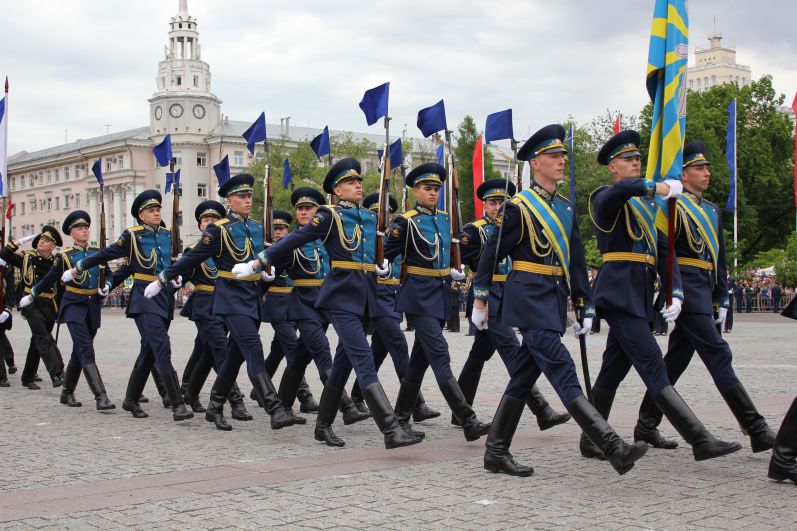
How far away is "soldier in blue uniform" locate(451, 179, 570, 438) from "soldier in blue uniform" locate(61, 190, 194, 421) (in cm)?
297

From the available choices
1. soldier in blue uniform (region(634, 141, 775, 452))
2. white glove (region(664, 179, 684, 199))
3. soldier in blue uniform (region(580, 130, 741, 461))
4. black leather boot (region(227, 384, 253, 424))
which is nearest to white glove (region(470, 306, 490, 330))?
soldier in blue uniform (region(580, 130, 741, 461))

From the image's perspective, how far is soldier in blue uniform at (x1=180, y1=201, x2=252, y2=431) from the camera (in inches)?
419

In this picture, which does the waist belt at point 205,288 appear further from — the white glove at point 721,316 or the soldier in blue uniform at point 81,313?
the white glove at point 721,316

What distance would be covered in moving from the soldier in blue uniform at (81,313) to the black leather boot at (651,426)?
19.2ft

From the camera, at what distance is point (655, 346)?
7352mm

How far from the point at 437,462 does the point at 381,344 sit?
3.15 meters

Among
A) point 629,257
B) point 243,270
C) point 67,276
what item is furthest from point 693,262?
point 67,276

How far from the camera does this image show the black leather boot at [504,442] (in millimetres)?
7133

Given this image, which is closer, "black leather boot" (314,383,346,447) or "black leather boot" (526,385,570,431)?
"black leather boot" (314,383,346,447)

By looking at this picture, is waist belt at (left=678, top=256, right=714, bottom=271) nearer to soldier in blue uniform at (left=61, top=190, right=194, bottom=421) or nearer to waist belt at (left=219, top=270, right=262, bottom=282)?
waist belt at (left=219, top=270, right=262, bottom=282)

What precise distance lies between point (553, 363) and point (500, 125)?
3.21m

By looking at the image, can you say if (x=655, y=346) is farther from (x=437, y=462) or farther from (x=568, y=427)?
(x=568, y=427)

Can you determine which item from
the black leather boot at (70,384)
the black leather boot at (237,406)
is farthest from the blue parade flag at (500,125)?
the black leather boot at (70,384)

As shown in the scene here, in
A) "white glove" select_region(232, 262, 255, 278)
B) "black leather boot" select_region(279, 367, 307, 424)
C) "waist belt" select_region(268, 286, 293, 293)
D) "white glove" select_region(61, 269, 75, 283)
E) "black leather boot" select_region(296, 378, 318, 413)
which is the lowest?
"black leather boot" select_region(296, 378, 318, 413)
